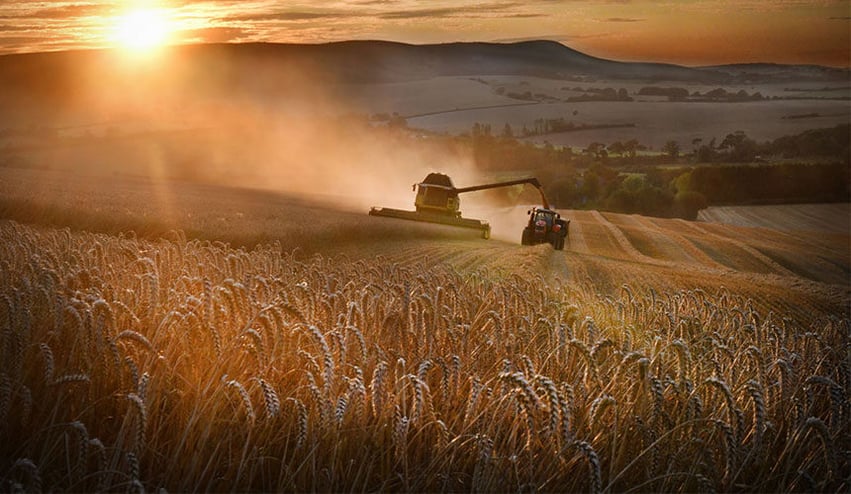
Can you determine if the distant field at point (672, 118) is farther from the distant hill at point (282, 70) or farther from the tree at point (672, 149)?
the distant hill at point (282, 70)

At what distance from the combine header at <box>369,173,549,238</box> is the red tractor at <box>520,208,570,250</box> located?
1.79 feet

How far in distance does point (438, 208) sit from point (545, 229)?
1.30 m

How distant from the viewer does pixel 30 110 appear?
7691 millimetres

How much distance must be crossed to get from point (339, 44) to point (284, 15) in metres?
2.45

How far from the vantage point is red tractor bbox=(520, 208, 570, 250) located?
9.30 m

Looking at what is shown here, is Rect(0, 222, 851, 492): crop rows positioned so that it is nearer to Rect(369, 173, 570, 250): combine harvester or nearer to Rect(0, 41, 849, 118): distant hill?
Rect(0, 41, 849, 118): distant hill

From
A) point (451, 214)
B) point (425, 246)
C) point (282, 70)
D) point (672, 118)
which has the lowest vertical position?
point (425, 246)

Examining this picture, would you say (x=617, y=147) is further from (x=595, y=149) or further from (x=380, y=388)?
(x=380, y=388)

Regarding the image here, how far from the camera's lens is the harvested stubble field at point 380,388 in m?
2.44

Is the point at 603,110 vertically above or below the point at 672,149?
above

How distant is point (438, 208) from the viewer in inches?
353

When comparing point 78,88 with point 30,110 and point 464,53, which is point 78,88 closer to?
point 30,110

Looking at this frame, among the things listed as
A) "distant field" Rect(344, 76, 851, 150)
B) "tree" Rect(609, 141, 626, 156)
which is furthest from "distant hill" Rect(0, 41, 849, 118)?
"tree" Rect(609, 141, 626, 156)

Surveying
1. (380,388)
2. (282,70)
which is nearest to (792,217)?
(282,70)
